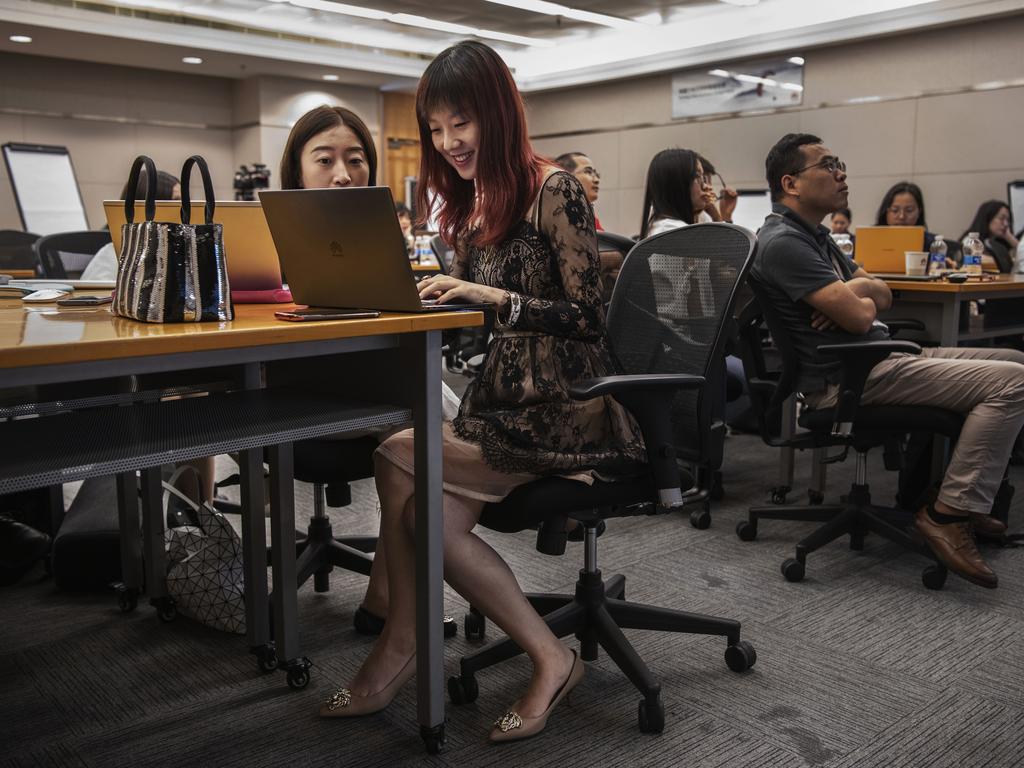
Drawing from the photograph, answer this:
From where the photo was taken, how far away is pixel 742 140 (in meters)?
8.52

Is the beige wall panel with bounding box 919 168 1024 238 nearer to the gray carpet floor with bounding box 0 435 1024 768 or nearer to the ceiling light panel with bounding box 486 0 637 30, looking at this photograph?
the ceiling light panel with bounding box 486 0 637 30

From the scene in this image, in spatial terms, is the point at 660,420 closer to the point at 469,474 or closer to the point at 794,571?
the point at 469,474

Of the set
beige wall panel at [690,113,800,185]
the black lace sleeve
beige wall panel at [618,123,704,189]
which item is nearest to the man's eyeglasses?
the black lace sleeve

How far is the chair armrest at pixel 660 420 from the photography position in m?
1.69

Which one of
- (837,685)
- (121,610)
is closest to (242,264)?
(121,610)

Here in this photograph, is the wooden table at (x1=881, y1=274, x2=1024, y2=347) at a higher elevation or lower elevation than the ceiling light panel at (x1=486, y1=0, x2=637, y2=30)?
lower

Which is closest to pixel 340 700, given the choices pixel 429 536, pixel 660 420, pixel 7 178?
pixel 429 536

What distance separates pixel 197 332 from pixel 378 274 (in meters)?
0.34

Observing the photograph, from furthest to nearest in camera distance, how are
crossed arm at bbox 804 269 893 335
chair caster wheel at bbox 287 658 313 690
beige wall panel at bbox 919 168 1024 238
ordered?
beige wall panel at bbox 919 168 1024 238 < crossed arm at bbox 804 269 893 335 < chair caster wheel at bbox 287 658 313 690

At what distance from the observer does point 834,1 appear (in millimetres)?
7473

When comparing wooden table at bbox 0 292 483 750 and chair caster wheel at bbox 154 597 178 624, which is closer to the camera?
wooden table at bbox 0 292 483 750

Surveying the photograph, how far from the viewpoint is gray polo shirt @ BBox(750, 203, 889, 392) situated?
8.59 ft

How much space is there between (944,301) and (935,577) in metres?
1.01

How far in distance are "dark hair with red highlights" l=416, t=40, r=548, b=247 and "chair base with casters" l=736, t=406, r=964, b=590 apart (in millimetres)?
1308
